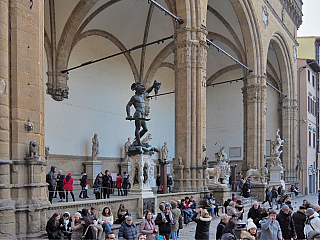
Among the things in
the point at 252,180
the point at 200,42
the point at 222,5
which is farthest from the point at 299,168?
the point at 200,42

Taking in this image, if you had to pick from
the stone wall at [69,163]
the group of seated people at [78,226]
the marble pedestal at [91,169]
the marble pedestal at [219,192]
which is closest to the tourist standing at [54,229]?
the group of seated people at [78,226]

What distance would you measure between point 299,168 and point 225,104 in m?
8.15

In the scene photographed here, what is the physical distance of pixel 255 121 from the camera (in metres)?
21.0

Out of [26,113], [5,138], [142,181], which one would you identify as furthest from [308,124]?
[5,138]

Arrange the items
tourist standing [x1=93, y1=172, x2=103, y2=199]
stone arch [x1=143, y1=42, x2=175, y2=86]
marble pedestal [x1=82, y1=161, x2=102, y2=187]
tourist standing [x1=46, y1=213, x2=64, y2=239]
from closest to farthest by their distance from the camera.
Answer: tourist standing [x1=46, y1=213, x2=64, y2=239] → tourist standing [x1=93, y1=172, x2=103, y2=199] → marble pedestal [x1=82, y1=161, x2=102, y2=187] → stone arch [x1=143, y1=42, x2=175, y2=86]

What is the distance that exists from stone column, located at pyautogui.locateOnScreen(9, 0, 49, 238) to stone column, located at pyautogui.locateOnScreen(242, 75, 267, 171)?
1552 cm

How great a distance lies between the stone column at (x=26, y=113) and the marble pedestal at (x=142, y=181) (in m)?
3.05

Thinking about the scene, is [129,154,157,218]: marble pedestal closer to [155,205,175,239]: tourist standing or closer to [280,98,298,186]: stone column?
[155,205,175,239]: tourist standing

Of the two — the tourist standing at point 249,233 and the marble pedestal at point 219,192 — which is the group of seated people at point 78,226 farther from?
the marble pedestal at point 219,192

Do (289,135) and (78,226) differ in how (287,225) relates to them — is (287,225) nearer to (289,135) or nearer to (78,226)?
(78,226)

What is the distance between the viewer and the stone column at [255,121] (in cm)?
2081

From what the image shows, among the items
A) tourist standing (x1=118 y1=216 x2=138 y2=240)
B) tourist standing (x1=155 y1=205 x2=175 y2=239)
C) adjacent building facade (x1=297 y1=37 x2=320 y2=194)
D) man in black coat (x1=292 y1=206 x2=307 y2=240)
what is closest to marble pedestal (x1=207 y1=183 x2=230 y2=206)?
man in black coat (x1=292 y1=206 x2=307 y2=240)

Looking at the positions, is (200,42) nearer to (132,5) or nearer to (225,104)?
(132,5)

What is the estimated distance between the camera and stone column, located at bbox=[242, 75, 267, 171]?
2081 cm
